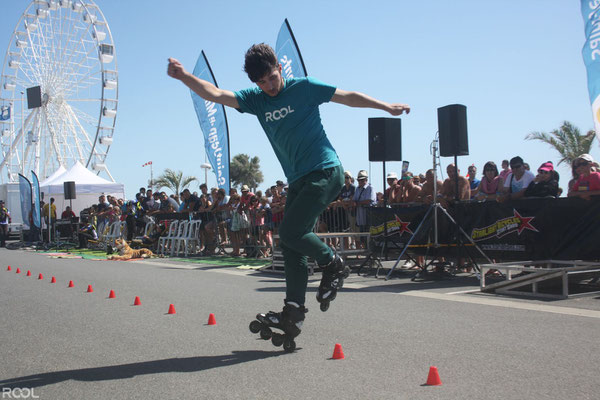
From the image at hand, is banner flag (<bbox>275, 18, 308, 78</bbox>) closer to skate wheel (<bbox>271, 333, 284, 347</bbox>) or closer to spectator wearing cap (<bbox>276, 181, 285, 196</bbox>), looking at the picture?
spectator wearing cap (<bbox>276, 181, 285, 196</bbox>)

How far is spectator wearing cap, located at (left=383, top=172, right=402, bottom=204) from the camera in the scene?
11.1 metres

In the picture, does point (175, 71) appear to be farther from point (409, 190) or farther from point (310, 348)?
point (409, 190)

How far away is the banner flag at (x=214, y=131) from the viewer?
662 inches

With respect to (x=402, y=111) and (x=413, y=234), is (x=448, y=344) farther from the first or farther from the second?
(x=413, y=234)

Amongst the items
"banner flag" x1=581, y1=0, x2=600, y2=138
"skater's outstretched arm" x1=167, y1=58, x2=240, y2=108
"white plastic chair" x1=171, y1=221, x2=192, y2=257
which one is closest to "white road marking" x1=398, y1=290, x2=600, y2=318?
"skater's outstretched arm" x1=167, y1=58, x2=240, y2=108

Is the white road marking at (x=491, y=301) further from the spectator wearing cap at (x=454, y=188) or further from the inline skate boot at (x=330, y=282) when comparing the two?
the inline skate boot at (x=330, y=282)

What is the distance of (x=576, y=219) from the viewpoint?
7637 millimetres

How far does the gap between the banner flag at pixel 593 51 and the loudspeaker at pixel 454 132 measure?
2268 mm

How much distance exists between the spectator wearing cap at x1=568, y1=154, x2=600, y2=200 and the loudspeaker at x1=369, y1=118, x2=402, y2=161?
3450 millimetres

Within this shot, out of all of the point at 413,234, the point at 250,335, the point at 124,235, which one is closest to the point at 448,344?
the point at 250,335

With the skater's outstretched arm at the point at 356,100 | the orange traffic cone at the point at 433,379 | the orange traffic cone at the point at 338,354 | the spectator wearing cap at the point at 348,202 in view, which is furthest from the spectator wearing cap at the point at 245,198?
the orange traffic cone at the point at 433,379

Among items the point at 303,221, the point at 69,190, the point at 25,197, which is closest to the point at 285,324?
the point at 303,221

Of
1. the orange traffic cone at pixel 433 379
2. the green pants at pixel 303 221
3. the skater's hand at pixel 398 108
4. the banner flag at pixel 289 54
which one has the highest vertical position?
the banner flag at pixel 289 54

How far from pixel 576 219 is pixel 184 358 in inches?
234
